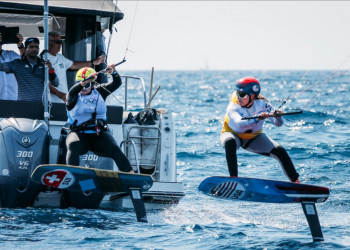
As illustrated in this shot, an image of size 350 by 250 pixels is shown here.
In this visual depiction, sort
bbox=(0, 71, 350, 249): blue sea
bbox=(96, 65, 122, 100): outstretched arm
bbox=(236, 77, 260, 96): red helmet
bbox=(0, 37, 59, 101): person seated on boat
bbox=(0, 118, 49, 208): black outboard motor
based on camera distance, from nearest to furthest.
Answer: bbox=(0, 71, 350, 249): blue sea
bbox=(0, 118, 49, 208): black outboard motor
bbox=(236, 77, 260, 96): red helmet
bbox=(96, 65, 122, 100): outstretched arm
bbox=(0, 37, 59, 101): person seated on boat

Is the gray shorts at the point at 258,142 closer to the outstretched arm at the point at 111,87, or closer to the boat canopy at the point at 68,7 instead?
the outstretched arm at the point at 111,87

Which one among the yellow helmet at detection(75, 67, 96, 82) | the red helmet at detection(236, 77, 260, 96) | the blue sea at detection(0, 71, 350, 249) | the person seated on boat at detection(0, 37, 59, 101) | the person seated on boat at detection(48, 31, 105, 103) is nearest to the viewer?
the blue sea at detection(0, 71, 350, 249)

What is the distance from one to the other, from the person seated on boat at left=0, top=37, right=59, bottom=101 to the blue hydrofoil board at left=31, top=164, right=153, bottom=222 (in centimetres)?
189

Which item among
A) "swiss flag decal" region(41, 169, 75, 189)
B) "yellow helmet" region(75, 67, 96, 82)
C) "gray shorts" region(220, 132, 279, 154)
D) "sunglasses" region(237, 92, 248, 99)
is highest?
"yellow helmet" region(75, 67, 96, 82)

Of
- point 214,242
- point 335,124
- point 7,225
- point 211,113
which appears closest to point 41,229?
point 7,225

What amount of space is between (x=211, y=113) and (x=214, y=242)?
2294 centimetres

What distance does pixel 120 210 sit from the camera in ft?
29.1

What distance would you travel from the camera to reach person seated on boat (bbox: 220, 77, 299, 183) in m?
8.12

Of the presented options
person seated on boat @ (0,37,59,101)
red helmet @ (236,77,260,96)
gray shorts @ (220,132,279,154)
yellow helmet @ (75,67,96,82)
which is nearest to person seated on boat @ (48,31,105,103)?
person seated on boat @ (0,37,59,101)

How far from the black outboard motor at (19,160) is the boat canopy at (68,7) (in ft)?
6.45

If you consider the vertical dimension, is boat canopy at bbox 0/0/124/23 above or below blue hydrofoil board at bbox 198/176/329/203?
above

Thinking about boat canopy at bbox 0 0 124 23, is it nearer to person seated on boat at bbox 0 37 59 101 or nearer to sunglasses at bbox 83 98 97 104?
person seated on boat at bbox 0 37 59 101

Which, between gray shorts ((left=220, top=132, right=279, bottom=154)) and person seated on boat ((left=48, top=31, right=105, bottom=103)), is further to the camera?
person seated on boat ((left=48, top=31, right=105, bottom=103))

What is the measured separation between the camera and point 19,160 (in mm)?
8008
